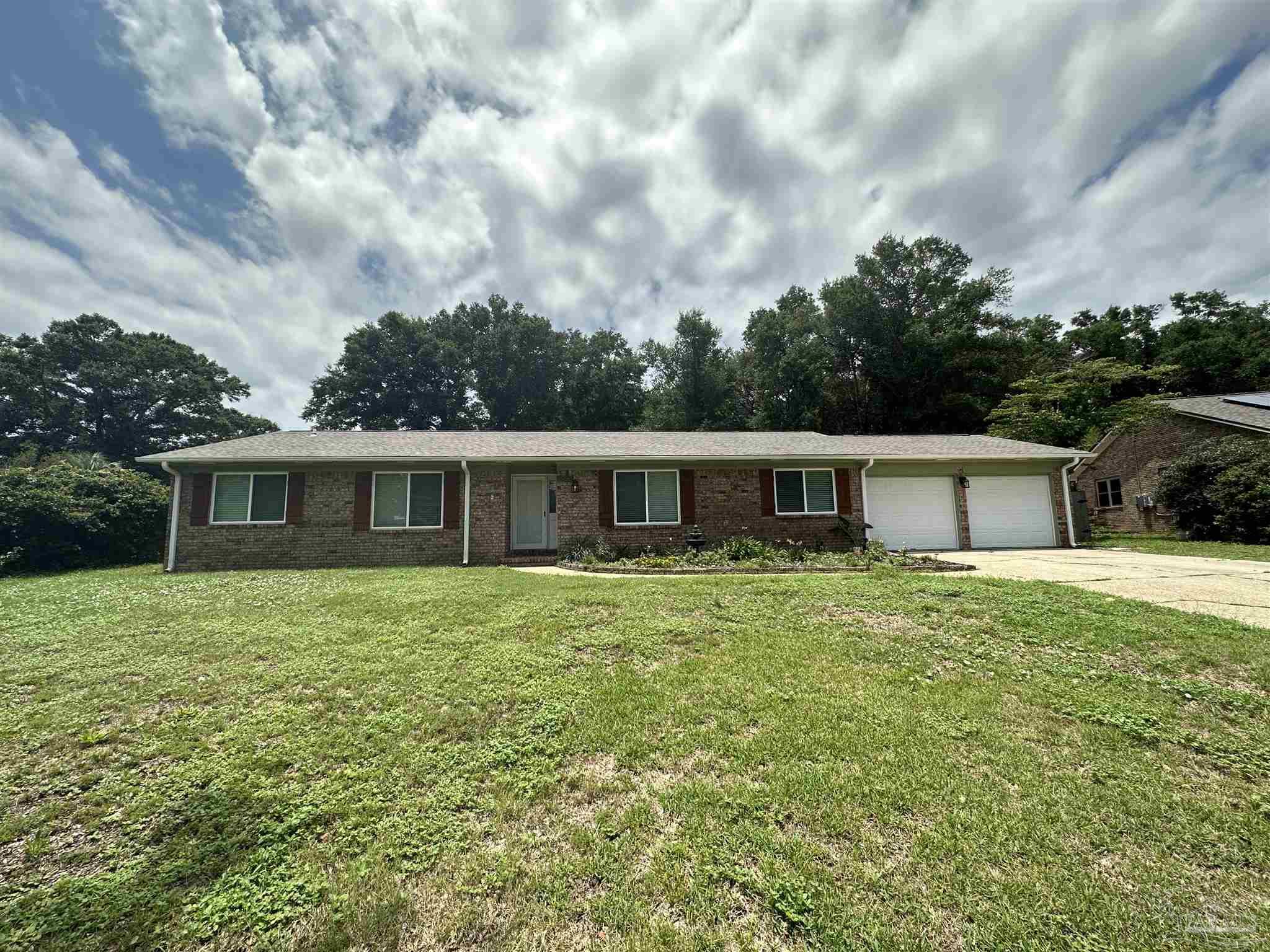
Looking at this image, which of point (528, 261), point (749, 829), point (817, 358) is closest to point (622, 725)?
point (749, 829)

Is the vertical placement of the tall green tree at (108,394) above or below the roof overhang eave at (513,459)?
above

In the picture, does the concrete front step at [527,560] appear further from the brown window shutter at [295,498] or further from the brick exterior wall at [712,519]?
the brown window shutter at [295,498]

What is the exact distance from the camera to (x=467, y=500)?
1155 centimetres

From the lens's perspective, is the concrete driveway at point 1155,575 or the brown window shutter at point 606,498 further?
the brown window shutter at point 606,498

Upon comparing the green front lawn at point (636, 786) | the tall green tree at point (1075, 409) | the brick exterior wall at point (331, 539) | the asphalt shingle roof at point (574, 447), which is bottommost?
the green front lawn at point (636, 786)

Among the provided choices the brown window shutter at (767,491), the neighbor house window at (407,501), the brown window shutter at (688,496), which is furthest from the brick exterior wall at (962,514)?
the neighbor house window at (407,501)

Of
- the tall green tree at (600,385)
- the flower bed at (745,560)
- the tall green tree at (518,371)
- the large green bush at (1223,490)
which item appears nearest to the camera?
the flower bed at (745,560)

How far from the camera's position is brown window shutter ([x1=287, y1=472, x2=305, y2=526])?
11.2 m

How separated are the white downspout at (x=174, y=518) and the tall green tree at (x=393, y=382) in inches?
759

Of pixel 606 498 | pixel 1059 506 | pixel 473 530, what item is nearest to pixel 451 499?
pixel 473 530

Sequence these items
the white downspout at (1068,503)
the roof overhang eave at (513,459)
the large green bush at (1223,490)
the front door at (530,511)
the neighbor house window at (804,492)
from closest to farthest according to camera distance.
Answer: the roof overhang eave at (513,459)
the neighbor house window at (804,492)
the front door at (530,511)
the large green bush at (1223,490)
the white downspout at (1068,503)

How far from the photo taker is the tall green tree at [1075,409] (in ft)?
60.2

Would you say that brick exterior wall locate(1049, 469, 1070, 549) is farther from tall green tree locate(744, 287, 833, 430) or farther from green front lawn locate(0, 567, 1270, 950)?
tall green tree locate(744, 287, 833, 430)

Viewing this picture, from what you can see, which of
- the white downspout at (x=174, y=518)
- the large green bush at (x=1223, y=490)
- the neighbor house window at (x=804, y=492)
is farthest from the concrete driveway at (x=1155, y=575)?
the white downspout at (x=174, y=518)
